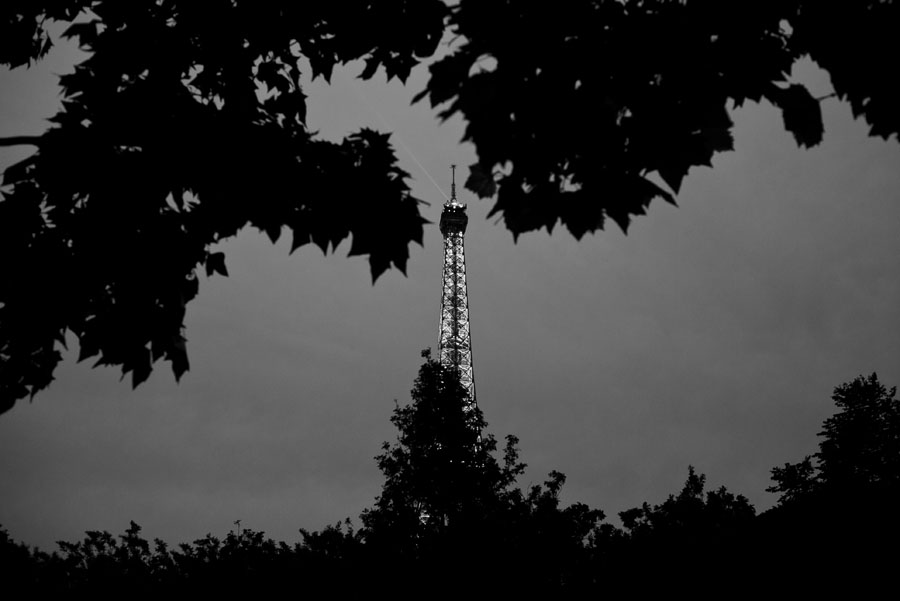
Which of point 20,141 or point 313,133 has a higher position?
point 313,133

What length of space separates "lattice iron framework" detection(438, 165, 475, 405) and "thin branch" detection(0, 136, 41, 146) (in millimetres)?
46414

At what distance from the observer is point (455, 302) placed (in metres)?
57.1

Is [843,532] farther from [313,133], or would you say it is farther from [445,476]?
[445,476]

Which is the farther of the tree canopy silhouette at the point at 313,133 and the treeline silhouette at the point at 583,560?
the treeline silhouette at the point at 583,560

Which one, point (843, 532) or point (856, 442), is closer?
point (843, 532)

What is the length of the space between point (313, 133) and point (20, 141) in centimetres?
162

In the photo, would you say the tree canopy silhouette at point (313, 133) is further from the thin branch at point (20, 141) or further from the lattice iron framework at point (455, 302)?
the lattice iron framework at point (455, 302)

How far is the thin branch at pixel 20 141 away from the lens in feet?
11.3

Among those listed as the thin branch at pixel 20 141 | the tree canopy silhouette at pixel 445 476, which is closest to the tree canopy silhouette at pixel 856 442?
the tree canopy silhouette at pixel 445 476

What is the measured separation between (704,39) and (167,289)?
10.4ft

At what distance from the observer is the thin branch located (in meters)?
3.44

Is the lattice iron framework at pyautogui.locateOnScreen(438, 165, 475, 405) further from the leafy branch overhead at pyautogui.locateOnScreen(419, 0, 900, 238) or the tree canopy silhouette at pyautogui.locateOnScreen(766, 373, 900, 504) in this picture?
the leafy branch overhead at pyautogui.locateOnScreen(419, 0, 900, 238)

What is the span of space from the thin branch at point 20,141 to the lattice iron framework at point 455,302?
46.4m

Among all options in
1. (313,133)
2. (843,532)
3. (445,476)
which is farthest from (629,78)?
(445,476)
